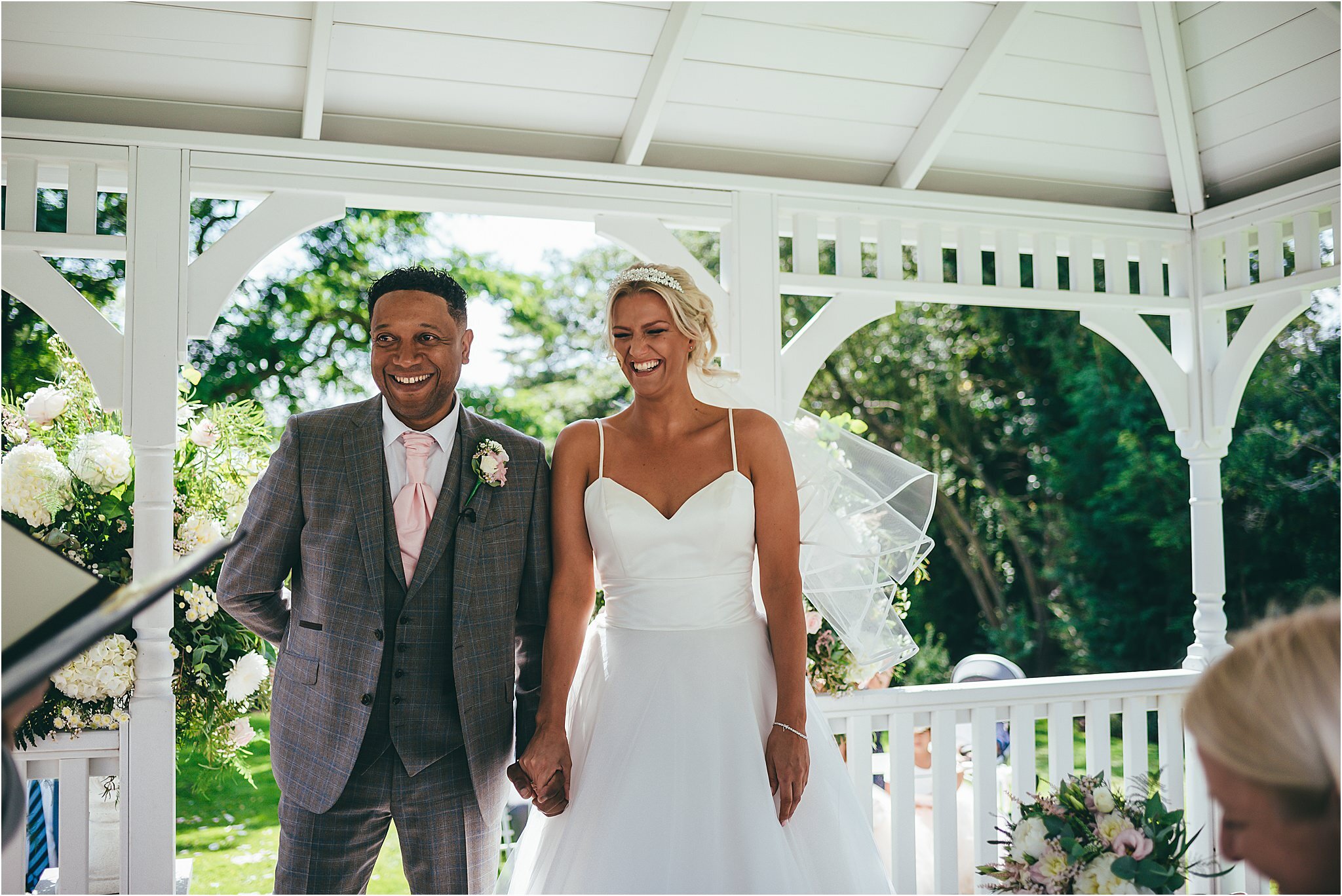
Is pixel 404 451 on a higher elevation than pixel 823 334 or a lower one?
lower

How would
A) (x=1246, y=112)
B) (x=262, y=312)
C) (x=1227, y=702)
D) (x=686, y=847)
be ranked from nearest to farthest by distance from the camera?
(x=1227, y=702) → (x=686, y=847) → (x=1246, y=112) → (x=262, y=312)

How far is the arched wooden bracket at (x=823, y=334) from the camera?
371cm

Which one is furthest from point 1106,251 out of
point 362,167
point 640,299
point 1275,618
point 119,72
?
point 119,72

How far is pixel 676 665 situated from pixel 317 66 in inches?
83.4

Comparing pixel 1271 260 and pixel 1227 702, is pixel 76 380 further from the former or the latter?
pixel 1271 260

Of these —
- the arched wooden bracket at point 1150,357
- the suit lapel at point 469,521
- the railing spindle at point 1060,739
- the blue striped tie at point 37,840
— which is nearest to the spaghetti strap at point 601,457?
the suit lapel at point 469,521

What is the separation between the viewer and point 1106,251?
13.9 feet

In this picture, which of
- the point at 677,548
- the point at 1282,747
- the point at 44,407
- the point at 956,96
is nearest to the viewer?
the point at 1282,747

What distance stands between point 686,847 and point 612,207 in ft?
7.18

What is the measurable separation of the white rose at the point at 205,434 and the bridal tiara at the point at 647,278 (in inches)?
64.4

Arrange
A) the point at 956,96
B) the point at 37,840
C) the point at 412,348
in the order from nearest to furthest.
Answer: the point at 412,348, the point at 956,96, the point at 37,840

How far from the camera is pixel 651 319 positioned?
2623 millimetres

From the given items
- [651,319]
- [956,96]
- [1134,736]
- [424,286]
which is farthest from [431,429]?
[1134,736]

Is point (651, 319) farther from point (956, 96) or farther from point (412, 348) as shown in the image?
point (956, 96)
